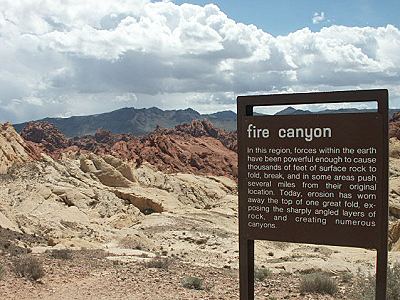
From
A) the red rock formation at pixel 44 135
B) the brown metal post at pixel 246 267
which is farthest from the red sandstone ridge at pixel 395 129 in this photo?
the brown metal post at pixel 246 267

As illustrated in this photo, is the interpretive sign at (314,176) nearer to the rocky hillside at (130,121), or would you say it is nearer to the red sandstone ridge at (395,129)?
the red sandstone ridge at (395,129)

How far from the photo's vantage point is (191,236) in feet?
85.9

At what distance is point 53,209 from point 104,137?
2416 inches

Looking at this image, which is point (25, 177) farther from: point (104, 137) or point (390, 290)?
point (104, 137)

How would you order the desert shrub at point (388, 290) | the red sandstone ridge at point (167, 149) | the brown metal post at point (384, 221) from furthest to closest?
the red sandstone ridge at point (167, 149) → the desert shrub at point (388, 290) → the brown metal post at point (384, 221)

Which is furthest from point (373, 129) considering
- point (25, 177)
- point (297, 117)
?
point (25, 177)

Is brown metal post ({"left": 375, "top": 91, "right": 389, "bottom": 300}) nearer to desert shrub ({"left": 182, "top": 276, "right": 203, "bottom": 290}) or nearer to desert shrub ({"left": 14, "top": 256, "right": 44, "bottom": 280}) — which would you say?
desert shrub ({"left": 182, "top": 276, "right": 203, "bottom": 290})

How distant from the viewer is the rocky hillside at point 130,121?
521 ft

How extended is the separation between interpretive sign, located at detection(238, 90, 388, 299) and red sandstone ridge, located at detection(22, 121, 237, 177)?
48.1 m

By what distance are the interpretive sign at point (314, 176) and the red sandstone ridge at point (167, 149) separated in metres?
48.1

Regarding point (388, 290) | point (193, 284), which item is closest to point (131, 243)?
point (193, 284)

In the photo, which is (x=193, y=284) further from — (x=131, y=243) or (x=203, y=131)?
(x=203, y=131)

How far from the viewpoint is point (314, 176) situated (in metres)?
5.42

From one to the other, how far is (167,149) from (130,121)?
102m
